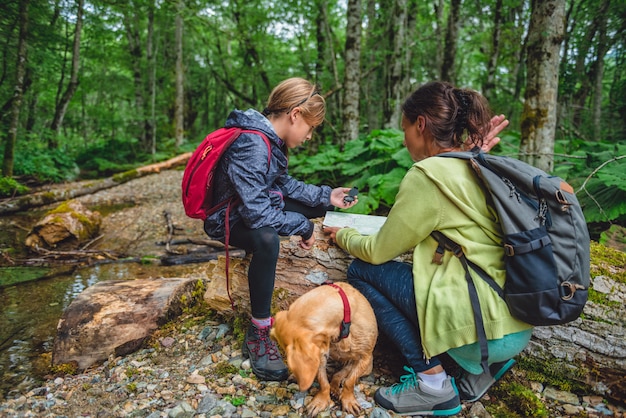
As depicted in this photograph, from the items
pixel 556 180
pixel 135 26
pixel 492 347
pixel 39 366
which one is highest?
pixel 135 26

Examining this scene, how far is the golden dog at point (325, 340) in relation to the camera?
1939 mm

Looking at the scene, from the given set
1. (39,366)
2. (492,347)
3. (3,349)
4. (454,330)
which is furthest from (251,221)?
(3,349)

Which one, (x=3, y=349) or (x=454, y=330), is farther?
(x=3, y=349)

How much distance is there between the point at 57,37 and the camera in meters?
11.6

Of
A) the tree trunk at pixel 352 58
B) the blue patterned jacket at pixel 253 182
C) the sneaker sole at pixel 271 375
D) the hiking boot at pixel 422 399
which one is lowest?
the sneaker sole at pixel 271 375

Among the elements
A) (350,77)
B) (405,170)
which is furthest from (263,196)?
(350,77)

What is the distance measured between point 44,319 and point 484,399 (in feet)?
14.8

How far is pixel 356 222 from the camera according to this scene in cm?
307

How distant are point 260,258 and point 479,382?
1706mm

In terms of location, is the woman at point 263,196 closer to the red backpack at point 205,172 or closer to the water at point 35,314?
the red backpack at point 205,172

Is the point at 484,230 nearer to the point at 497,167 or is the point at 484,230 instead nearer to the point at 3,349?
the point at 497,167

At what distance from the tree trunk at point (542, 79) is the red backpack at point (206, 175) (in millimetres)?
3412

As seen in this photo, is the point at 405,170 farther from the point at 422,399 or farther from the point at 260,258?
the point at 422,399

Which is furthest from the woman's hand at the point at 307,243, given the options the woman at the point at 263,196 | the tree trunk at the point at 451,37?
the tree trunk at the point at 451,37
